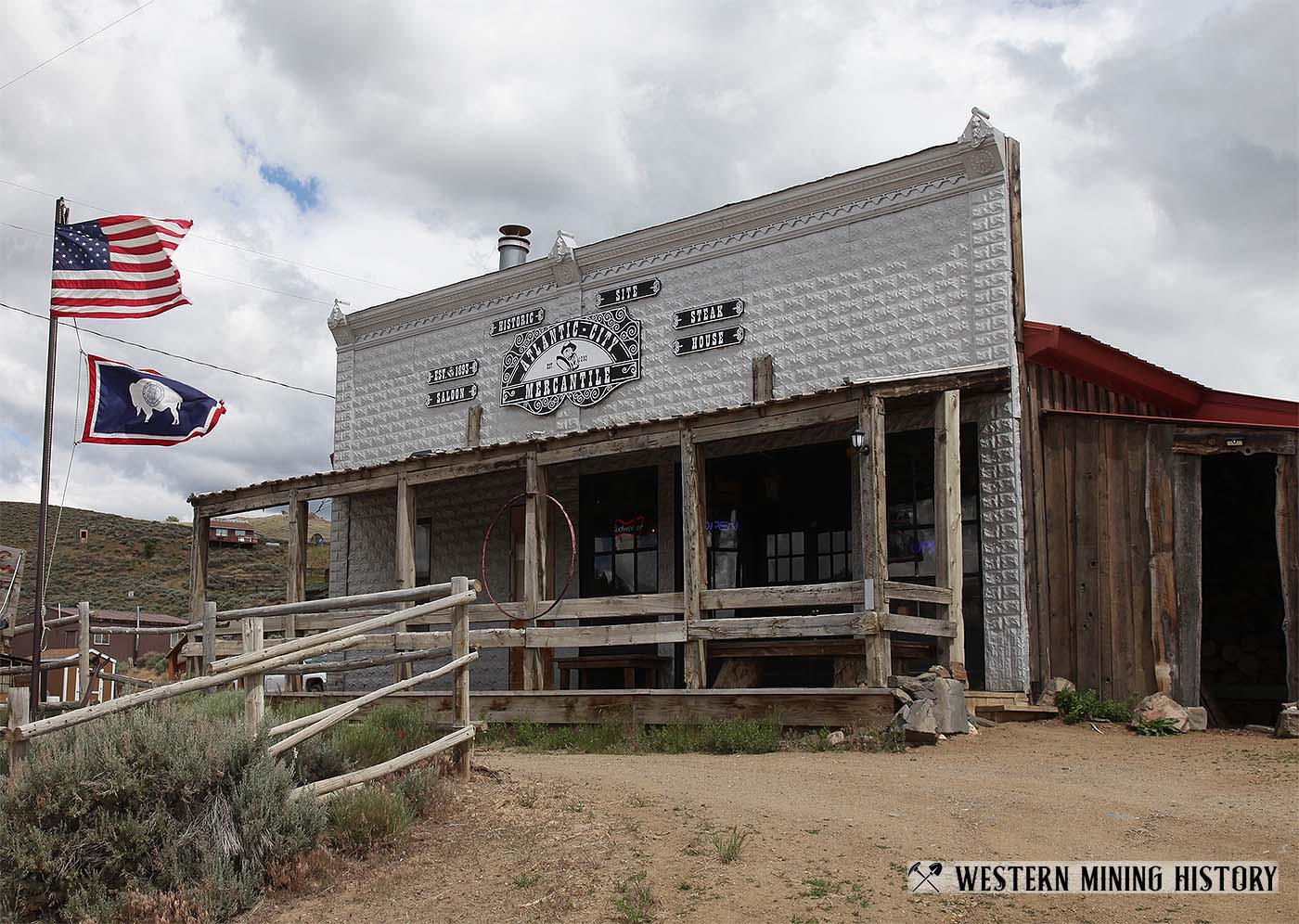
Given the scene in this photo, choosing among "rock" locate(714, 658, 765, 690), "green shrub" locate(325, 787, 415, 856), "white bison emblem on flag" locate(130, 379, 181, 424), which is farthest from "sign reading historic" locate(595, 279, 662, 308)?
"green shrub" locate(325, 787, 415, 856)

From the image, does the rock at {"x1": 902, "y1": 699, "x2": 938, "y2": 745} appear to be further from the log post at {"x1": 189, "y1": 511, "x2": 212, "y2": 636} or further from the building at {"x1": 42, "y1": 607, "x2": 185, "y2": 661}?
the building at {"x1": 42, "y1": 607, "x2": 185, "y2": 661}

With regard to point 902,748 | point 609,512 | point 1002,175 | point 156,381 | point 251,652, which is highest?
point 1002,175

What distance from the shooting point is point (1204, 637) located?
14.2m

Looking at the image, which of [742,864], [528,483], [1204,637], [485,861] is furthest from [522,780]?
[1204,637]

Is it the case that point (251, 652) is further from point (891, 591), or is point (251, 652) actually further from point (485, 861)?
point (891, 591)

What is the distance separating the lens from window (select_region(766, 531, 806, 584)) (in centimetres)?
1385

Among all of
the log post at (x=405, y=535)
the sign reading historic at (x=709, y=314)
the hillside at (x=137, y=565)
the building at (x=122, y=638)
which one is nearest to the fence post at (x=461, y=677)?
the log post at (x=405, y=535)

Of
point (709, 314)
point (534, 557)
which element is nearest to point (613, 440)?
point (534, 557)

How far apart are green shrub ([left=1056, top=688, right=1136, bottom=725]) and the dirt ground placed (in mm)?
2136

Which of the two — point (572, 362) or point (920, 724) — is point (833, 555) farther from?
point (572, 362)

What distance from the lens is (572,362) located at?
1611 centimetres

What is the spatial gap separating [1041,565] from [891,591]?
89.5 inches

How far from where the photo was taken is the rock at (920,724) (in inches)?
374

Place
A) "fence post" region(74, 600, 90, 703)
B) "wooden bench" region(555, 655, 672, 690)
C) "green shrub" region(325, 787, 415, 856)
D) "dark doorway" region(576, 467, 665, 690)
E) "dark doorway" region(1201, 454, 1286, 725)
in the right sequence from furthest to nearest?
"dark doorway" region(576, 467, 665, 690)
"dark doorway" region(1201, 454, 1286, 725)
"wooden bench" region(555, 655, 672, 690)
"fence post" region(74, 600, 90, 703)
"green shrub" region(325, 787, 415, 856)
